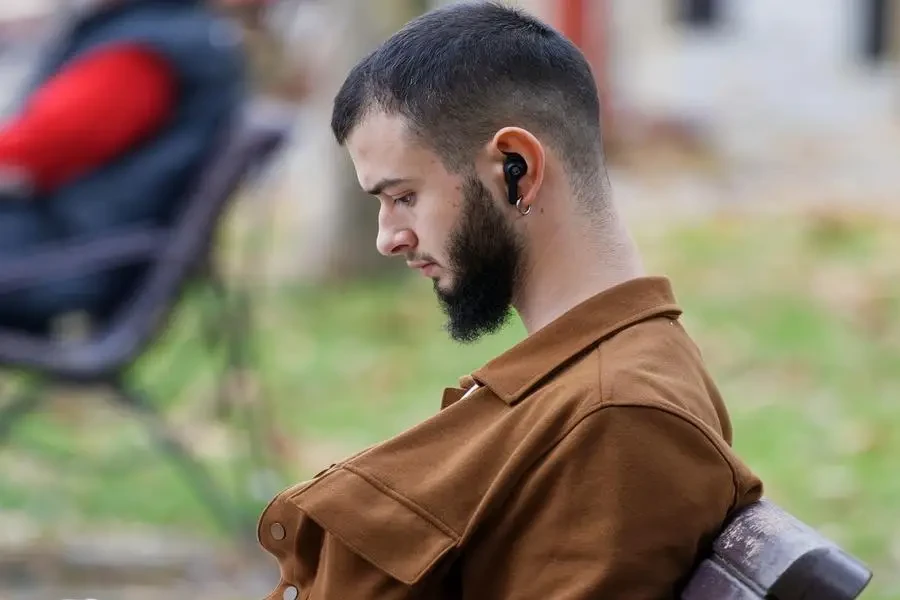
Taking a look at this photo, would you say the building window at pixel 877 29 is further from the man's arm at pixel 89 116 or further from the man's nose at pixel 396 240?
the man's nose at pixel 396 240

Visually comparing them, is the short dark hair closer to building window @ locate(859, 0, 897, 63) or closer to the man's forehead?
the man's forehead

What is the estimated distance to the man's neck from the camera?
1.66 meters

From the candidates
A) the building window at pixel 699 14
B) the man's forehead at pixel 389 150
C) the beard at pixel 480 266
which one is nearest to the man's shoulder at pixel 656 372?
the beard at pixel 480 266

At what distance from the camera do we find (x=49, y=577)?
421 cm

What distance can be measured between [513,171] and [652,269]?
5697 mm

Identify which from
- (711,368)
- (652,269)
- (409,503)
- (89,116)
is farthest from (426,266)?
(652,269)

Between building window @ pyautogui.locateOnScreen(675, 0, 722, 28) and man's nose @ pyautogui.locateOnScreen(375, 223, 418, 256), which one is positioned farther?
building window @ pyautogui.locateOnScreen(675, 0, 722, 28)

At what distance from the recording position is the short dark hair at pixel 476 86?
1.63 meters

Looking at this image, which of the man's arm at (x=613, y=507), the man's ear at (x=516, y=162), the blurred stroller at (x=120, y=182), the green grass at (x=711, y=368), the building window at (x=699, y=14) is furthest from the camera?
the building window at (x=699, y=14)

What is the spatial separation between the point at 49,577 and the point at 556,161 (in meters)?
2.95

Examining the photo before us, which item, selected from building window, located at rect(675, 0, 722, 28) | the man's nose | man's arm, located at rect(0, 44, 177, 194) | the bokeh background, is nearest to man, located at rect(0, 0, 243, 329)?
man's arm, located at rect(0, 44, 177, 194)

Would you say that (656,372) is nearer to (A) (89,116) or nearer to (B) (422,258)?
(B) (422,258)

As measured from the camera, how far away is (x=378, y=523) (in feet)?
5.13

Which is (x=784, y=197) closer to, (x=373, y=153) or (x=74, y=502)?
(x=74, y=502)
